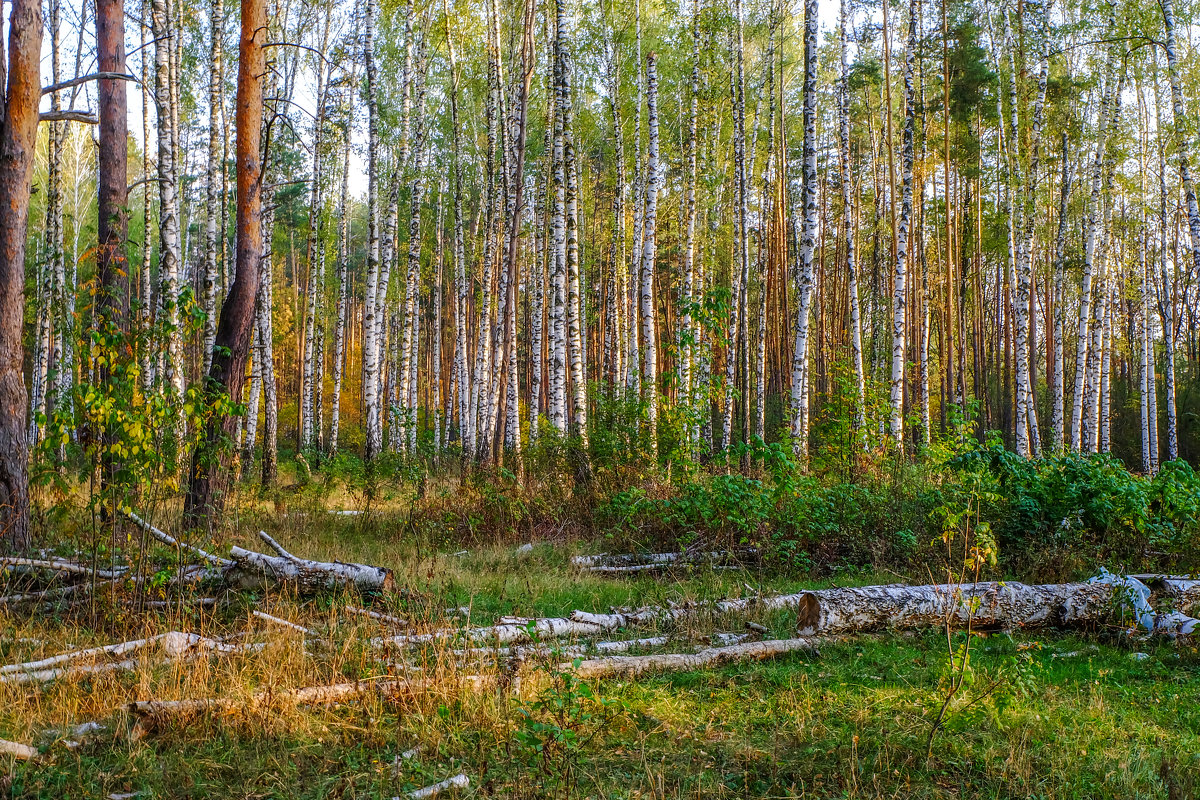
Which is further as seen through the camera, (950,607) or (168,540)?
(950,607)

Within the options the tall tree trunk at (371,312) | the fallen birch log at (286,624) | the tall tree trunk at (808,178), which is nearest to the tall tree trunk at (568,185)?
the tall tree trunk at (808,178)

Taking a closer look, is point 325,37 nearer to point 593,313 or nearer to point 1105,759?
point 593,313

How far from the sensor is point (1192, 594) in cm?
564

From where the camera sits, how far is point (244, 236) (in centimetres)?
754

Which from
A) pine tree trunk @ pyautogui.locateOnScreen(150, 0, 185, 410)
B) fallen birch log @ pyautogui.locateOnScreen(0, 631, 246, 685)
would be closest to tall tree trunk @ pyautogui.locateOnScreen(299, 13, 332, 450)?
pine tree trunk @ pyautogui.locateOnScreen(150, 0, 185, 410)

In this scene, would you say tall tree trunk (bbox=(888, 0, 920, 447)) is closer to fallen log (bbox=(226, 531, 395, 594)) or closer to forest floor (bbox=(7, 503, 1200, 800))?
forest floor (bbox=(7, 503, 1200, 800))

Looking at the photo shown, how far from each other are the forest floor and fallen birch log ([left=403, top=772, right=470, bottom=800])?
0.12ft

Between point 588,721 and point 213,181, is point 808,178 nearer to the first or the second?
point 588,721

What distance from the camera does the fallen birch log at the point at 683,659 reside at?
13.8ft

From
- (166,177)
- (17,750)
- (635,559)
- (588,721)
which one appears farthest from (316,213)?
(588,721)

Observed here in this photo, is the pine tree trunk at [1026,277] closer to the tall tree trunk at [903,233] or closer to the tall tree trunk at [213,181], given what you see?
the tall tree trunk at [903,233]

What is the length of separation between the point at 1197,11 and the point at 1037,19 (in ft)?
14.8

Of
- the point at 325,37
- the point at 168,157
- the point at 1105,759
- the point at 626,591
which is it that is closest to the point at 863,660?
the point at 1105,759

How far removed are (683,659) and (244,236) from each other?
6391mm
